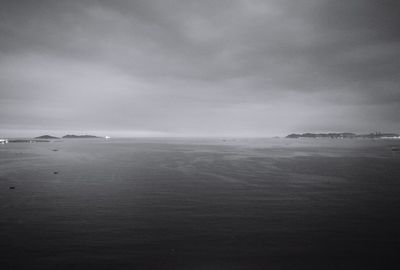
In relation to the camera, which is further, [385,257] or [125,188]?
[125,188]

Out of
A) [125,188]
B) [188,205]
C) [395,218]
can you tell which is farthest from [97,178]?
[395,218]

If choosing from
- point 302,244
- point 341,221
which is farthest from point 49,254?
point 341,221

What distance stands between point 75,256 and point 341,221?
23.4 metres

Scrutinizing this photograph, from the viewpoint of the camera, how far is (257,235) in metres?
25.2

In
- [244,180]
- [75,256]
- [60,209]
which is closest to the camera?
[75,256]

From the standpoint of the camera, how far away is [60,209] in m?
33.6

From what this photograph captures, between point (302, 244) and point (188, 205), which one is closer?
point (302, 244)

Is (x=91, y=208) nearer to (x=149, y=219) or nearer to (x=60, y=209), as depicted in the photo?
(x=60, y=209)

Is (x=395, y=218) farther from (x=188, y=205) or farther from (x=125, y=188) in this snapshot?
(x=125, y=188)

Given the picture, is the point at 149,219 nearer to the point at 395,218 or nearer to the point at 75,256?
the point at 75,256

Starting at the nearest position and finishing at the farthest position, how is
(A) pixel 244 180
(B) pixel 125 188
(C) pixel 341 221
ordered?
(C) pixel 341 221
(B) pixel 125 188
(A) pixel 244 180

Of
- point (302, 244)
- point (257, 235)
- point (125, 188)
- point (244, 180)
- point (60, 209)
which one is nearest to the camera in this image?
point (302, 244)

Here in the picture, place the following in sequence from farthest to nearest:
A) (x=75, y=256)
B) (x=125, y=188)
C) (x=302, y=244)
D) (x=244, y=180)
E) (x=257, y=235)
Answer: (x=244, y=180)
(x=125, y=188)
(x=257, y=235)
(x=302, y=244)
(x=75, y=256)

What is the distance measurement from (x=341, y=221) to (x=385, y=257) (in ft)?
26.1
